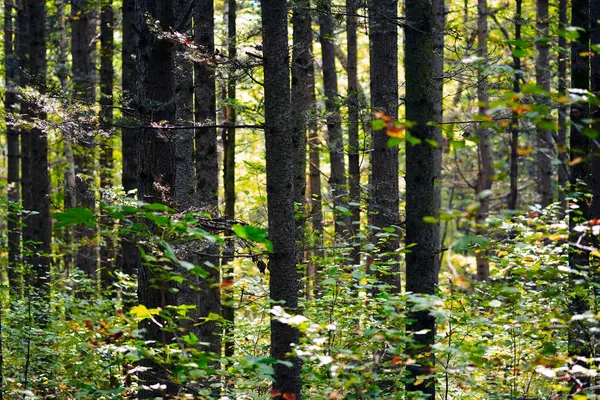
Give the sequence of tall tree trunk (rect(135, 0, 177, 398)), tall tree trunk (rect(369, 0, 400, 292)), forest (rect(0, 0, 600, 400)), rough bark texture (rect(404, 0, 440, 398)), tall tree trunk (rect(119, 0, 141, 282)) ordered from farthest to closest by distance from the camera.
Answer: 1. tall tree trunk (rect(119, 0, 141, 282))
2. tall tree trunk (rect(369, 0, 400, 292))
3. tall tree trunk (rect(135, 0, 177, 398))
4. rough bark texture (rect(404, 0, 440, 398))
5. forest (rect(0, 0, 600, 400))

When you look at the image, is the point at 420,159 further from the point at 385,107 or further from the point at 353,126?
the point at 353,126

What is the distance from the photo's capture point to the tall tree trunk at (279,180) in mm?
5410

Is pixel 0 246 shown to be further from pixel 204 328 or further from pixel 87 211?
pixel 87 211

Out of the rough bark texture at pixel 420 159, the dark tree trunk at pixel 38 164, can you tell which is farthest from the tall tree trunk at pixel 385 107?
the dark tree trunk at pixel 38 164

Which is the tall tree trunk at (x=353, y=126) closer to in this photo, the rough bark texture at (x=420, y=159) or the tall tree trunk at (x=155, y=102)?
the rough bark texture at (x=420, y=159)

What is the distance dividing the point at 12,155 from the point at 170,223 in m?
15.0

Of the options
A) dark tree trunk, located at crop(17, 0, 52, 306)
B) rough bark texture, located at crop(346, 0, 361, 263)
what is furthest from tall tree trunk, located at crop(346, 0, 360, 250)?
dark tree trunk, located at crop(17, 0, 52, 306)

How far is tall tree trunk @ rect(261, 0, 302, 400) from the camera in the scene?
541cm

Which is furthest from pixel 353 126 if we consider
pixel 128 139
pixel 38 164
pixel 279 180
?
pixel 279 180

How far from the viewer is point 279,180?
5.47 metres

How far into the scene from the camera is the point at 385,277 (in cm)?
991

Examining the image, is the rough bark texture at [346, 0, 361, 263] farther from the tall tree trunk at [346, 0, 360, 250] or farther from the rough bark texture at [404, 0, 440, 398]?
the rough bark texture at [404, 0, 440, 398]

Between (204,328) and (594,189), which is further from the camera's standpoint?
(204,328)

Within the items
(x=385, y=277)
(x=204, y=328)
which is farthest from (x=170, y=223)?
(x=385, y=277)
